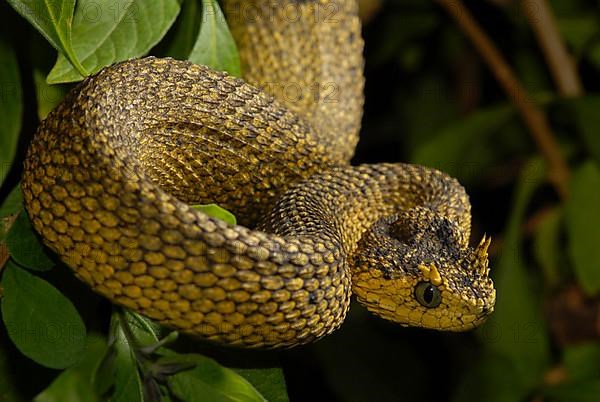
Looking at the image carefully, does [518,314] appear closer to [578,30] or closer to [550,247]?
[550,247]

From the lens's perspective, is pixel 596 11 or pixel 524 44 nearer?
pixel 596 11

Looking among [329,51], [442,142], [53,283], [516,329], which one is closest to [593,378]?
[516,329]

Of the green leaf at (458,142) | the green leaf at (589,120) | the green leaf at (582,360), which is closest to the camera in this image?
the green leaf at (589,120)

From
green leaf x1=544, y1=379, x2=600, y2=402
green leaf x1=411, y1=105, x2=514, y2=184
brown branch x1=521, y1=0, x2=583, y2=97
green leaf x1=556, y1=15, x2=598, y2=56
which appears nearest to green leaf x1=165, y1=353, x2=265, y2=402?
green leaf x1=544, y1=379, x2=600, y2=402

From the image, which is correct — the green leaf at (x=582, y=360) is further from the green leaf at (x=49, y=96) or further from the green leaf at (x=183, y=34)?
the green leaf at (x=49, y=96)

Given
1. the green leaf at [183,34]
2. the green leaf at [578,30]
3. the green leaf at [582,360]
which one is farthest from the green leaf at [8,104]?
the green leaf at [578,30]

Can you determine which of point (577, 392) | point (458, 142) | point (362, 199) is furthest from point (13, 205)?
point (458, 142)

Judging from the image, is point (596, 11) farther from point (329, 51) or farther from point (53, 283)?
point (53, 283)
